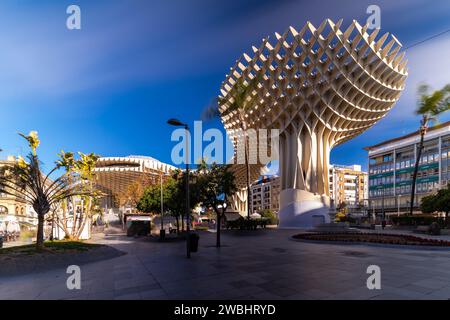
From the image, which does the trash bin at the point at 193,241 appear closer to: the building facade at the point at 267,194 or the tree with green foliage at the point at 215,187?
the tree with green foliage at the point at 215,187

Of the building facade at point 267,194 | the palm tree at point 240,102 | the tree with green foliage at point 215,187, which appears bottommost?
the building facade at point 267,194

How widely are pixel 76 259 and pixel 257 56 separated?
40.1 meters

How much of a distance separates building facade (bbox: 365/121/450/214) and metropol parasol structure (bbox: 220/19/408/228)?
3060 cm

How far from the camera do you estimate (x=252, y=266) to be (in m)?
11.6

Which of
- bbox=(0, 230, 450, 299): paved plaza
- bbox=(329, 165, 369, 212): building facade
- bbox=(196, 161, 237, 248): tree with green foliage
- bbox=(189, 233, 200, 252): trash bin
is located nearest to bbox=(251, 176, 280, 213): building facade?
bbox=(329, 165, 369, 212): building facade

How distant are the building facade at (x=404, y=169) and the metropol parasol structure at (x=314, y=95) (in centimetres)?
3060

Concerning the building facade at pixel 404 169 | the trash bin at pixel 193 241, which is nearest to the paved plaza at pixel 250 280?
the trash bin at pixel 193 241

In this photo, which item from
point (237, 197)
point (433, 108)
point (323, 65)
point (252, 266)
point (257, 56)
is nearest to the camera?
point (252, 266)

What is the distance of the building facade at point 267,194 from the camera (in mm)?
138000

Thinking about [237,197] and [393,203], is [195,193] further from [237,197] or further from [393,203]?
[393,203]

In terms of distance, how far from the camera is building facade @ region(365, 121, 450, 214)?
71.8 meters

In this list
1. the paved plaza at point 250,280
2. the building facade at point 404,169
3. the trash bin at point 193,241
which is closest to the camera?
the paved plaza at point 250,280
